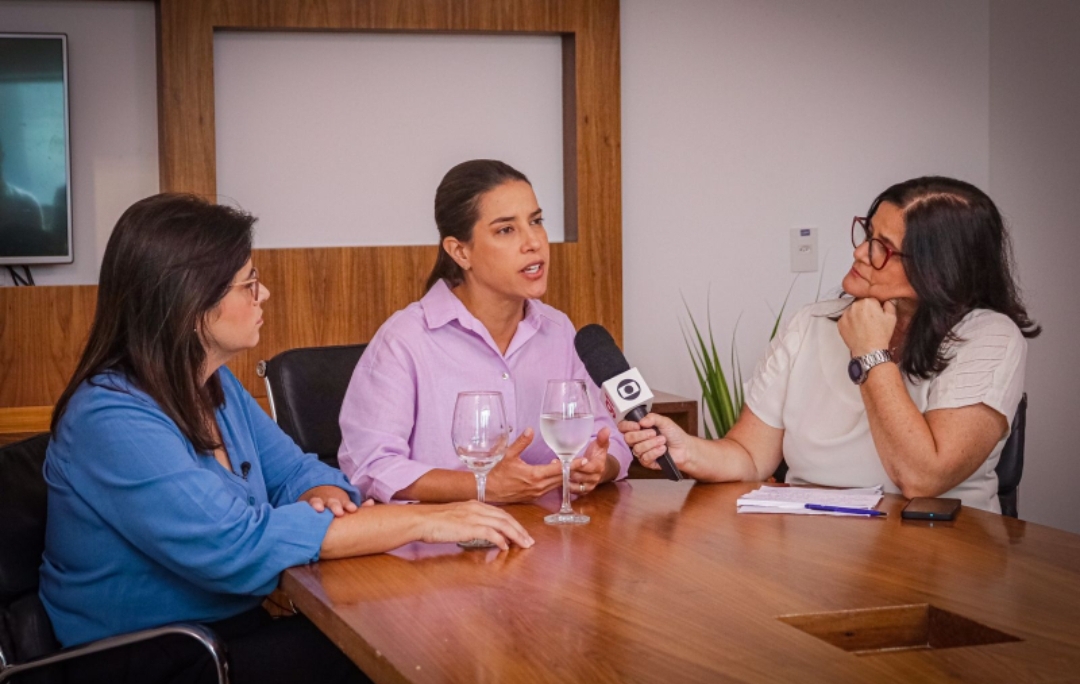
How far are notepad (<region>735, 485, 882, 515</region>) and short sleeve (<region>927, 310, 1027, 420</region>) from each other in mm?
252

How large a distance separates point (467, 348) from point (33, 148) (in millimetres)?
2093

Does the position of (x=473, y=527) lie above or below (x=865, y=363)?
below

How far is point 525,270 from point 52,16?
2288mm

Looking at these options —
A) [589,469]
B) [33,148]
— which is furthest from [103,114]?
[589,469]

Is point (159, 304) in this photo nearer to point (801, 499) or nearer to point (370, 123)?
point (801, 499)

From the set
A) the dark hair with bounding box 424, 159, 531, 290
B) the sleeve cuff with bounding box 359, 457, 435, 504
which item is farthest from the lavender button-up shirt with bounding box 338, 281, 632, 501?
the dark hair with bounding box 424, 159, 531, 290

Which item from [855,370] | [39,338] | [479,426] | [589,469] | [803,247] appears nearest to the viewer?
[479,426]

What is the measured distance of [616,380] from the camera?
215 cm

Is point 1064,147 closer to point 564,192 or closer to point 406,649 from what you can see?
point 564,192

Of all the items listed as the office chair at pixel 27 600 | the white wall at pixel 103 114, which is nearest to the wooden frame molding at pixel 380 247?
the white wall at pixel 103 114

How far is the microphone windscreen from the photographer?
218 centimetres

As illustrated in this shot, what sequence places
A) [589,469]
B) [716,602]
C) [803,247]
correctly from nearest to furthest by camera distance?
[716,602] → [589,469] → [803,247]

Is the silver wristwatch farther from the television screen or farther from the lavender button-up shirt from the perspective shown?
the television screen

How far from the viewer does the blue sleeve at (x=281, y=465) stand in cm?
228
